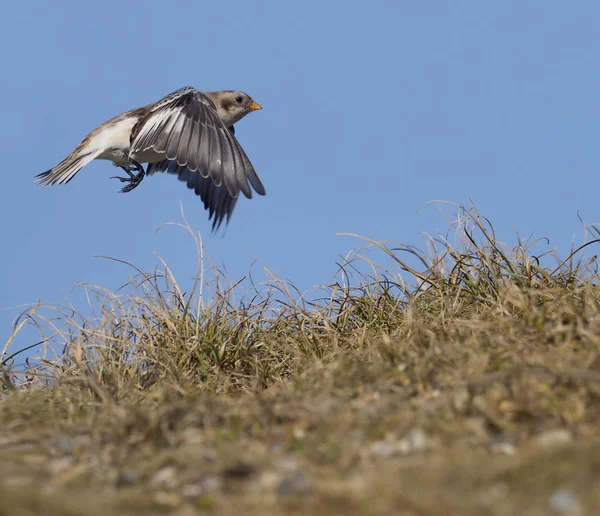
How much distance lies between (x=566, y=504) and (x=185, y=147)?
15.1ft

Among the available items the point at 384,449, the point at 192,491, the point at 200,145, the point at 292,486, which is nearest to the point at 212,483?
the point at 192,491

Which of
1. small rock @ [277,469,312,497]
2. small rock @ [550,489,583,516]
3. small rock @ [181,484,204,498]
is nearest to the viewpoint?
small rock @ [550,489,583,516]

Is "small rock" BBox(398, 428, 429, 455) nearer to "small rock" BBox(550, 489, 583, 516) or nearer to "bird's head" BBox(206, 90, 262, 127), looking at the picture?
"small rock" BBox(550, 489, 583, 516)

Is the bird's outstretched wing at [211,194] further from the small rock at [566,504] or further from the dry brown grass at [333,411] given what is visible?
the small rock at [566,504]

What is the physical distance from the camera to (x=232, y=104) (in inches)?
359

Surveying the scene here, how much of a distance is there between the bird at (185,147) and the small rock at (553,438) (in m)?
3.05

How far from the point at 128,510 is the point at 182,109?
182 inches

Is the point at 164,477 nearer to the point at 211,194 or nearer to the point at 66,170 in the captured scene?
the point at 211,194

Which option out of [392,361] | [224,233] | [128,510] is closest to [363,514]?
[128,510]

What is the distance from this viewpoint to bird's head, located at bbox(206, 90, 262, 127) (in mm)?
9109

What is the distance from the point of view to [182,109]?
6957 millimetres

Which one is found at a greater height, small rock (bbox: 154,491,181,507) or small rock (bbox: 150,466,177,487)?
small rock (bbox: 150,466,177,487)

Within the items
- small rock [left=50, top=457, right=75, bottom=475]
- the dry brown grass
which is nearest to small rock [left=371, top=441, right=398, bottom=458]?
the dry brown grass

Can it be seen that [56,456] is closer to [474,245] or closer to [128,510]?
[128,510]
